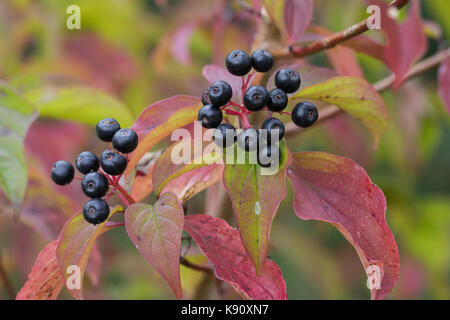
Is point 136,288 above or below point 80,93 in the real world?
below

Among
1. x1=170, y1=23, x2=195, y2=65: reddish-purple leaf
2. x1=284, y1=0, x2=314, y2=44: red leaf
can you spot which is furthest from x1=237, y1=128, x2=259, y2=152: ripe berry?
x1=170, y1=23, x2=195, y2=65: reddish-purple leaf

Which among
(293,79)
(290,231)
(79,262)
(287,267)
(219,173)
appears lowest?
(287,267)

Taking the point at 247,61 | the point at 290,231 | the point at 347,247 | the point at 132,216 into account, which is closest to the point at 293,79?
the point at 247,61

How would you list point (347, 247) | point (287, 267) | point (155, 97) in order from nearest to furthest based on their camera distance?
point (155, 97) < point (287, 267) < point (347, 247)

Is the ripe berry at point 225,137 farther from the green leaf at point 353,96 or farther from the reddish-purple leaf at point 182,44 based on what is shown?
the reddish-purple leaf at point 182,44

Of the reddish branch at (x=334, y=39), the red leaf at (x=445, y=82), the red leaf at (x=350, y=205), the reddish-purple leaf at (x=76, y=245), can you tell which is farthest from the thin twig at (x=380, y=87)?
the reddish-purple leaf at (x=76, y=245)

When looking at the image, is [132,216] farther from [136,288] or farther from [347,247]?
[347,247]

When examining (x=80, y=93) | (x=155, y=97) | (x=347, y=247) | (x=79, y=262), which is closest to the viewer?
(x=79, y=262)
